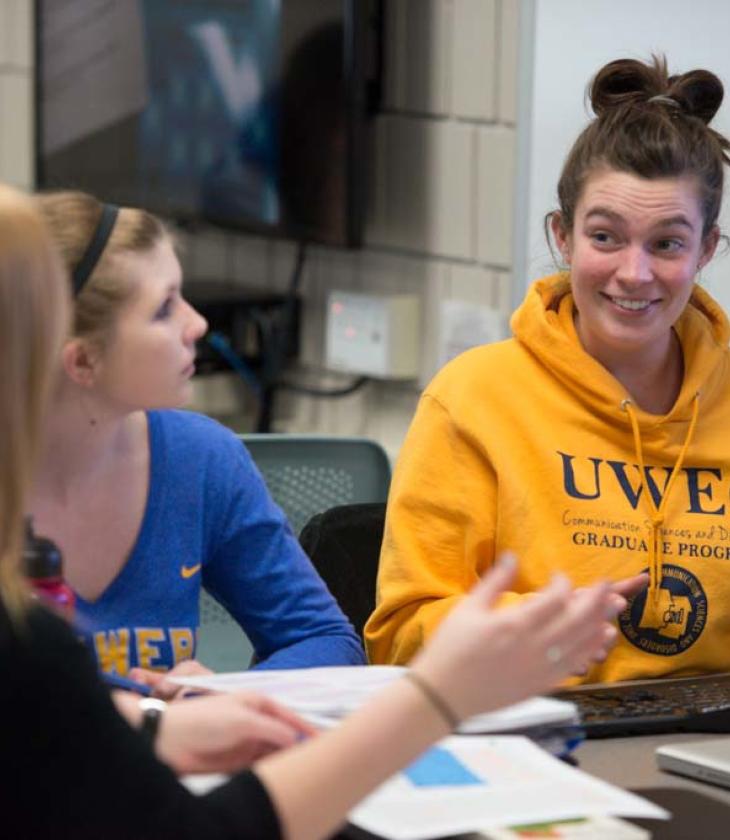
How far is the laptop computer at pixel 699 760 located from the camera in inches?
60.6

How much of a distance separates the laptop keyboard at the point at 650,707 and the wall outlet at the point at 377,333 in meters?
1.55

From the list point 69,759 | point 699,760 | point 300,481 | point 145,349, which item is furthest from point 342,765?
point 300,481

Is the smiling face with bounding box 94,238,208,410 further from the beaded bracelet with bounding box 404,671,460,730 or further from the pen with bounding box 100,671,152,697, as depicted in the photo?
the beaded bracelet with bounding box 404,671,460,730

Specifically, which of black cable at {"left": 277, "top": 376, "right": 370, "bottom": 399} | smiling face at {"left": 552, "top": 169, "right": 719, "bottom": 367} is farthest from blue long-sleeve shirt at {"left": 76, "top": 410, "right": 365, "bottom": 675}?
black cable at {"left": 277, "top": 376, "right": 370, "bottom": 399}

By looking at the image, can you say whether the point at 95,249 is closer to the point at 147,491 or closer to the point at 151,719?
the point at 147,491

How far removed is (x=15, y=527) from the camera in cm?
114

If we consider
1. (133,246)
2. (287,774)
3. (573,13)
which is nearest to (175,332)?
(133,246)

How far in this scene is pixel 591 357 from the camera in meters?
2.12

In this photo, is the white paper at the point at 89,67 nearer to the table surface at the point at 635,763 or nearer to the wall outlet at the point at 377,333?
the wall outlet at the point at 377,333

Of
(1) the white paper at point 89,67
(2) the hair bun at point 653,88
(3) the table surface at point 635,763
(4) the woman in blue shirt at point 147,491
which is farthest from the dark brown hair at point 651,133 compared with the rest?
(1) the white paper at point 89,67

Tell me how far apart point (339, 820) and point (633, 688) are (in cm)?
69

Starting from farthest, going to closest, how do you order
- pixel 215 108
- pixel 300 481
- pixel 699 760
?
1. pixel 215 108
2. pixel 300 481
3. pixel 699 760

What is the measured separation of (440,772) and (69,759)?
0.38 meters

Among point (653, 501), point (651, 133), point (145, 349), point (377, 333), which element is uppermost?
point (651, 133)
